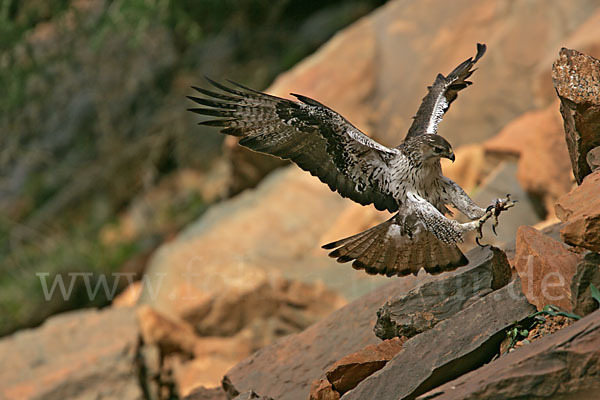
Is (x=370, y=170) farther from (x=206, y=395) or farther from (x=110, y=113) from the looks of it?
(x=110, y=113)

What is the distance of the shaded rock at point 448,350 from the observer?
3.16m

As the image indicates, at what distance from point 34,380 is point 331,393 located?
12.6 ft

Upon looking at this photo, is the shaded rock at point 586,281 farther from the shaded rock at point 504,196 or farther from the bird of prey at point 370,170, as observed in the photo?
the shaded rock at point 504,196

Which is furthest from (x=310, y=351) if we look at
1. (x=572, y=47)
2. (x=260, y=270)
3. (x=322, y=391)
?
(x=572, y=47)

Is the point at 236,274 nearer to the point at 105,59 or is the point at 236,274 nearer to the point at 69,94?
the point at 105,59

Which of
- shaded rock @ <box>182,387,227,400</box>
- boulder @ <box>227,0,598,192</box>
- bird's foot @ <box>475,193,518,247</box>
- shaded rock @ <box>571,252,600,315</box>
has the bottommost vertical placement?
shaded rock @ <box>571,252,600,315</box>

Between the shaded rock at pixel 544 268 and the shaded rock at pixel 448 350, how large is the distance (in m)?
0.07

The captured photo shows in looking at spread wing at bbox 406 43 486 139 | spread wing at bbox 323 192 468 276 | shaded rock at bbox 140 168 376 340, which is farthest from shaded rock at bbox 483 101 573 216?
spread wing at bbox 323 192 468 276

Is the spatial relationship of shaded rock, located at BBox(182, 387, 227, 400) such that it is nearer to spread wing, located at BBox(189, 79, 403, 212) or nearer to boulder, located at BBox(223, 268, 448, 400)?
boulder, located at BBox(223, 268, 448, 400)

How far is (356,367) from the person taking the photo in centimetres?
353

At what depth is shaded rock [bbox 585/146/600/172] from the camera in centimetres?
370

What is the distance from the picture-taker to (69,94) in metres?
13.7

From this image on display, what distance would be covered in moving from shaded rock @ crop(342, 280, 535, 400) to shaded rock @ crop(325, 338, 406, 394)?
0.20m

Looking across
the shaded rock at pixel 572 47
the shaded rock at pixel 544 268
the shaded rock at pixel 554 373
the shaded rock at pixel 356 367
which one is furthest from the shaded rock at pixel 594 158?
the shaded rock at pixel 572 47
